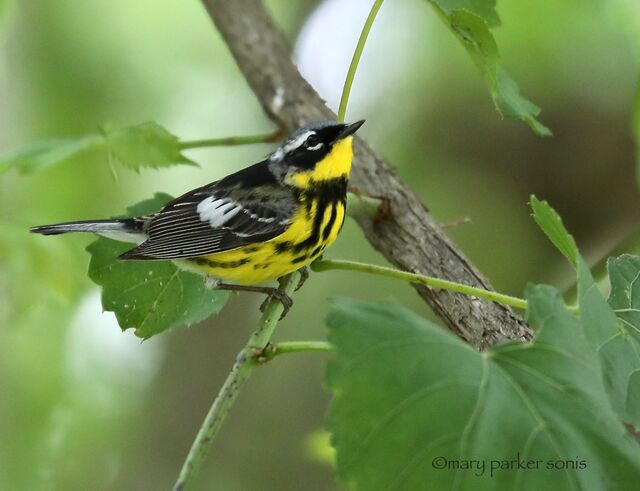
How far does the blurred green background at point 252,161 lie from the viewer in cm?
480

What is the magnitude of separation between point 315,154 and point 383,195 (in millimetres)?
325

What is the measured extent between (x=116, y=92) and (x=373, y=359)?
4.96m

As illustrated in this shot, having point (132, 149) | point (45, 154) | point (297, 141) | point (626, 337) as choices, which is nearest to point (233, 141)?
point (297, 141)

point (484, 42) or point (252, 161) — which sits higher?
point (484, 42)

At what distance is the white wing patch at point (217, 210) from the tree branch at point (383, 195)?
39 centimetres

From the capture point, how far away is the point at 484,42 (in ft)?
6.66

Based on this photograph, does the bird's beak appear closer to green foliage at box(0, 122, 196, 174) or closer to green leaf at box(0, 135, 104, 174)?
green foliage at box(0, 122, 196, 174)

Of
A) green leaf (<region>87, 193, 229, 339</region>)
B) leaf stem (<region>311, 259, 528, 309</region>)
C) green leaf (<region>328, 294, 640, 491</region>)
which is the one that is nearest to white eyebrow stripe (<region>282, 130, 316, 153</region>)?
green leaf (<region>87, 193, 229, 339</region>)

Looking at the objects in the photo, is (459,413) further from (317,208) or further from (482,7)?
(317,208)

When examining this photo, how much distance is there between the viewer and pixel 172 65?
21.5 ft

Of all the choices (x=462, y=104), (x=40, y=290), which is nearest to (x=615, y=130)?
Answer: (x=462, y=104)

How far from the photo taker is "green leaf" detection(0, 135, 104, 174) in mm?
2599

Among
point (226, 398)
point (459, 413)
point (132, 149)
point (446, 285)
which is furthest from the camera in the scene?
point (132, 149)

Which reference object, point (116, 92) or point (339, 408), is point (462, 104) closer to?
point (116, 92)
